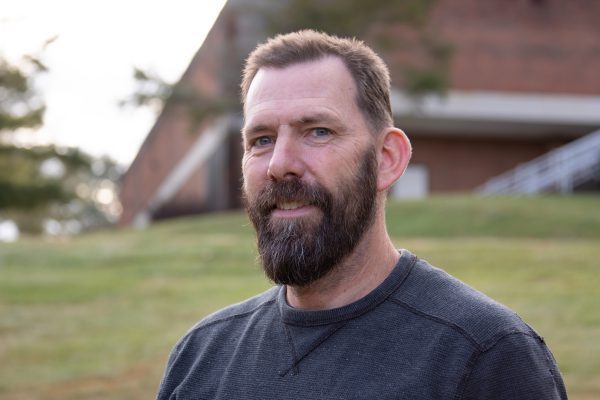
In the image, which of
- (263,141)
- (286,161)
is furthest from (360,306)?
(263,141)

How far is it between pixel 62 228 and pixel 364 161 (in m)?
81.5

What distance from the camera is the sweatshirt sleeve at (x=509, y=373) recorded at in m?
2.70

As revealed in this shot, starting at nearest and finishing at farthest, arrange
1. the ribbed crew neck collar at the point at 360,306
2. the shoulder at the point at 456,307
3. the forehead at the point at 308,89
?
the shoulder at the point at 456,307, the ribbed crew neck collar at the point at 360,306, the forehead at the point at 308,89

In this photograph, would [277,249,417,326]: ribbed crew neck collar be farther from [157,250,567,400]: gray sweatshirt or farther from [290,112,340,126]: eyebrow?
[290,112,340,126]: eyebrow

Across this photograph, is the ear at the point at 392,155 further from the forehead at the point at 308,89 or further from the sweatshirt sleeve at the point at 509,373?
the sweatshirt sleeve at the point at 509,373

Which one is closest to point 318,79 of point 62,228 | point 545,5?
point 545,5

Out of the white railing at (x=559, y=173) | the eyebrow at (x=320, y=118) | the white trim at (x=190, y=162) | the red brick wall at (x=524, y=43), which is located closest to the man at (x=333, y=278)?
the eyebrow at (x=320, y=118)

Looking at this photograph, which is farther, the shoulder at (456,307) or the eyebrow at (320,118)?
the eyebrow at (320,118)

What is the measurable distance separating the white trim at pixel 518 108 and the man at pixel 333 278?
33161 mm

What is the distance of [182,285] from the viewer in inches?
595

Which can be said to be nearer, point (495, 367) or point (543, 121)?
point (495, 367)

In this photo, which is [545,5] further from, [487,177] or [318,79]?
[318,79]

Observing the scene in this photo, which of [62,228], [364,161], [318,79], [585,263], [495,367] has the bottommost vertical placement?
[62,228]

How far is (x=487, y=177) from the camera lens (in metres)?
40.3
